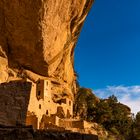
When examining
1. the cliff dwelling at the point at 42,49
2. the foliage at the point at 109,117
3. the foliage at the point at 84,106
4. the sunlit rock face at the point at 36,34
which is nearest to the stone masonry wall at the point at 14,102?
the cliff dwelling at the point at 42,49

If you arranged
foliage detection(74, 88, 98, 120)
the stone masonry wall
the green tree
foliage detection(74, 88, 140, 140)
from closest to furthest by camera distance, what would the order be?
the stone masonry wall, the green tree, foliage detection(74, 88, 140, 140), foliage detection(74, 88, 98, 120)

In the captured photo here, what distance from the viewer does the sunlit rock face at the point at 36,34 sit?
31781mm

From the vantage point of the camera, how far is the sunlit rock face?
31.8 metres

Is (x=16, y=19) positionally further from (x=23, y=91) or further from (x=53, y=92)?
(x=23, y=91)

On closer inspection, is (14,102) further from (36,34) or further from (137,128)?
(137,128)

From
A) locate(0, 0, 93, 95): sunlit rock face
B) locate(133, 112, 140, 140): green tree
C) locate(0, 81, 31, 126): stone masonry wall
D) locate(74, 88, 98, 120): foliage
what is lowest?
locate(0, 81, 31, 126): stone masonry wall

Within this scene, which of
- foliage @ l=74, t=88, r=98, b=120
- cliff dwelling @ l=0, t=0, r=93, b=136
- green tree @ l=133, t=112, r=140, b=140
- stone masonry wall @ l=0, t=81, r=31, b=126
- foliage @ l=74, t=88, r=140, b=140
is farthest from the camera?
foliage @ l=74, t=88, r=98, b=120

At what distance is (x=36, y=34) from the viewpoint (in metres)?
33.3

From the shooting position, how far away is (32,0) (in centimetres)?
3073

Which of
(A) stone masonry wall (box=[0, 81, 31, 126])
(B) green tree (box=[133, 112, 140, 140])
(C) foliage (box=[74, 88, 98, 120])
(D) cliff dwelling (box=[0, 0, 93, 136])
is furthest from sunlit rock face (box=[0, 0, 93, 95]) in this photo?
(A) stone masonry wall (box=[0, 81, 31, 126])

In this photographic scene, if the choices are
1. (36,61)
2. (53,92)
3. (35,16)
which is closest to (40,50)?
(36,61)

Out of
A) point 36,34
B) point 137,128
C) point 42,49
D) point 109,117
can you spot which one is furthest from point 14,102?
point 137,128

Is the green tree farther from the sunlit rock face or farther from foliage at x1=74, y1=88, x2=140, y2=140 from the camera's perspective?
the sunlit rock face

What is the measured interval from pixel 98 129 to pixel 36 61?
9199 millimetres
